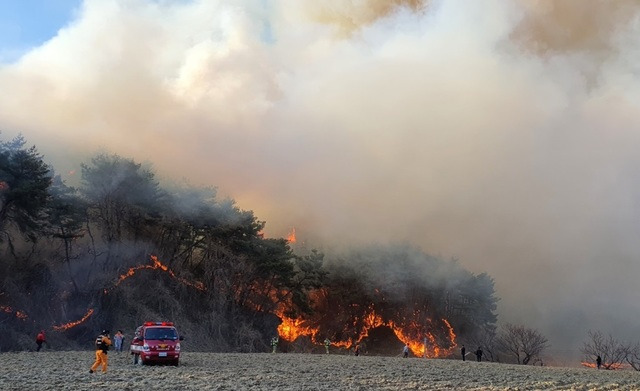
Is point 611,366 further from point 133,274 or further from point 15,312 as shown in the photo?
point 15,312

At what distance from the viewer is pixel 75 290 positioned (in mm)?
52094

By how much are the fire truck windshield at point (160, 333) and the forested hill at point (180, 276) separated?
21.6m

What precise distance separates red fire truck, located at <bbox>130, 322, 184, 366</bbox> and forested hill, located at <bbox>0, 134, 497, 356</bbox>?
2109 centimetres

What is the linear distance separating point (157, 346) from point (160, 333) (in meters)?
0.93

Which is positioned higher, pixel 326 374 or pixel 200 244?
pixel 200 244

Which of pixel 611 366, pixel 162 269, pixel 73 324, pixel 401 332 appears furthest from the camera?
pixel 401 332

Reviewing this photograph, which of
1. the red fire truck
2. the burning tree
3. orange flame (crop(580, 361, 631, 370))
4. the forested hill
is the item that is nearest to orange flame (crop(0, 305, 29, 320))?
the forested hill

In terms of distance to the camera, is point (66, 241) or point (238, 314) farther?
point (238, 314)

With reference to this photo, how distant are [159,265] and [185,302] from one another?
4.82 meters

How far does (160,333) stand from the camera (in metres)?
28.8

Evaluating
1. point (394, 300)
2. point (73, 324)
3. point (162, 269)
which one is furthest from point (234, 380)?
point (394, 300)

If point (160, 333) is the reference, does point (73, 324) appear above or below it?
below

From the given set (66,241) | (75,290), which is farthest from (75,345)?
(66,241)

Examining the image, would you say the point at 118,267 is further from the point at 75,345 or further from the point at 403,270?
the point at 403,270
